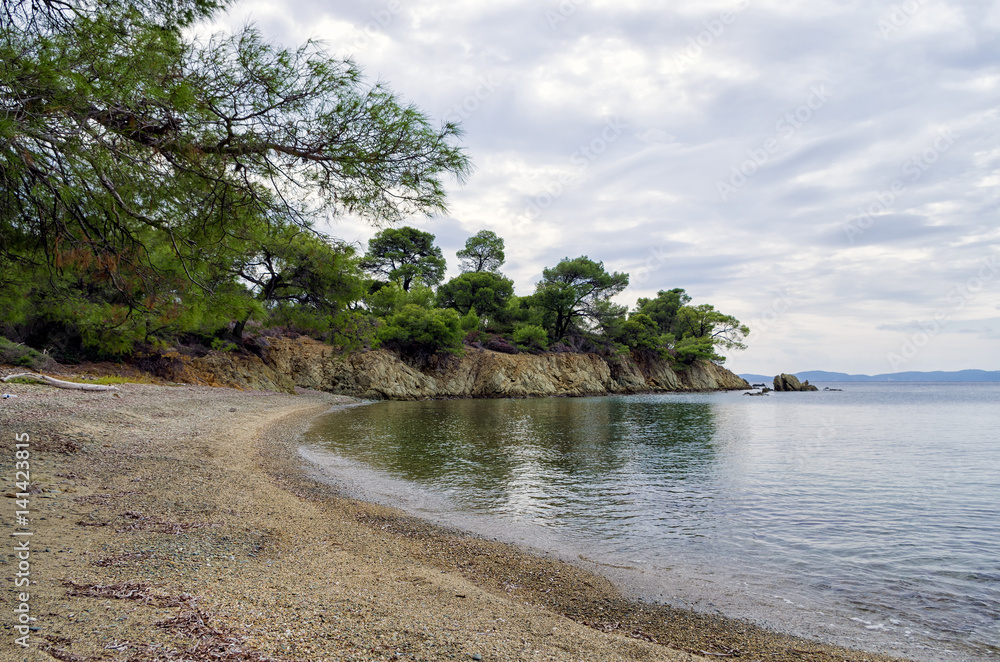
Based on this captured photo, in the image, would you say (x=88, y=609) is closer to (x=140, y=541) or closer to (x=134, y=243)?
(x=140, y=541)

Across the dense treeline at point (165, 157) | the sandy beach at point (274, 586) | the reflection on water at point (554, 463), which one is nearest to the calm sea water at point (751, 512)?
the reflection on water at point (554, 463)

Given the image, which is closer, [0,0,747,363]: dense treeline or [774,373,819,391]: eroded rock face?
[0,0,747,363]: dense treeline

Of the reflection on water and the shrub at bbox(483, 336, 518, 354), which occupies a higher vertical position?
the shrub at bbox(483, 336, 518, 354)

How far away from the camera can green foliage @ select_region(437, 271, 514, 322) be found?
54.9 m

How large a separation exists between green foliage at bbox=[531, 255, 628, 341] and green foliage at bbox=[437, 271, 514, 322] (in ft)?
13.1

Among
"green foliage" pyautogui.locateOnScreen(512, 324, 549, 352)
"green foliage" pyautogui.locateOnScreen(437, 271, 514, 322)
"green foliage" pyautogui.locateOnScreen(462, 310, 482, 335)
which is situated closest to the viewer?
"green foliage" pyautogui.locateOnScreen(462, 310, 482, 335)

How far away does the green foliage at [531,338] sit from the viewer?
53156mm

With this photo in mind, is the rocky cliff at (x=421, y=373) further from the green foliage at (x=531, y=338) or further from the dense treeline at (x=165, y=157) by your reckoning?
the dense treeline at (x=165, y=157)

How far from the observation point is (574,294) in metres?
56.2

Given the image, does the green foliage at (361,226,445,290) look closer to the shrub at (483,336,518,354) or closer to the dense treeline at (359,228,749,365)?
the dense treeline at (359,228,749,365)

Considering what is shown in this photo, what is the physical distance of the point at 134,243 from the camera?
574 centimetres

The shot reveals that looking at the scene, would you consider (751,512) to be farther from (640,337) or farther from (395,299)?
(640,337)

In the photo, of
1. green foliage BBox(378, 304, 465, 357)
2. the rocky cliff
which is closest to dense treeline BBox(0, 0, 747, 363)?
the rocky cliff

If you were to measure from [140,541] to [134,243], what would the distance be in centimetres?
333
